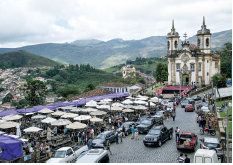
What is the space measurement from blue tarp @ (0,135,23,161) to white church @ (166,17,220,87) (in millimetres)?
45023

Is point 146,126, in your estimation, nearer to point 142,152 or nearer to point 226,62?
point 142,152

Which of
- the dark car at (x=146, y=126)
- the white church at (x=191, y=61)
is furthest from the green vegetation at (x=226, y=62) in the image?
the dark car at (x=146, y=126)

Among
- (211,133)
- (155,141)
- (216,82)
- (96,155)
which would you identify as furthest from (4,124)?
(216,82)

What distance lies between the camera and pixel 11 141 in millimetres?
17125

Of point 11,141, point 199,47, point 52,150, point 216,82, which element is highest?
point 199,47

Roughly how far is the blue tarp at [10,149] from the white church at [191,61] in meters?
45.0

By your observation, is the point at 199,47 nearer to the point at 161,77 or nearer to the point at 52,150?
the point at 161,77

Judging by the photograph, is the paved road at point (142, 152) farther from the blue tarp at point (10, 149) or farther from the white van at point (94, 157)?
the blue tarp at point (10, 149)

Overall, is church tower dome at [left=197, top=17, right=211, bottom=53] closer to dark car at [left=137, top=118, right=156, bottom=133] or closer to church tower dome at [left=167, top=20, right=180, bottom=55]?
church tower dome at [left=167, top=20, right=180, bottom=55]

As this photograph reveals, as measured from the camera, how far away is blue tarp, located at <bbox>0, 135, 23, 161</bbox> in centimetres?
1656

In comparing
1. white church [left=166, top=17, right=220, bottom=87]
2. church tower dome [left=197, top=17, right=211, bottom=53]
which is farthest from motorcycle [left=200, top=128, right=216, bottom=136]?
church tower dome [left=197, top=17, right=211, bottom=53]

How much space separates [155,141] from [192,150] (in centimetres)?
276

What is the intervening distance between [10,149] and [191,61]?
163ft

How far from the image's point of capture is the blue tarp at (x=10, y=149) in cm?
1656
